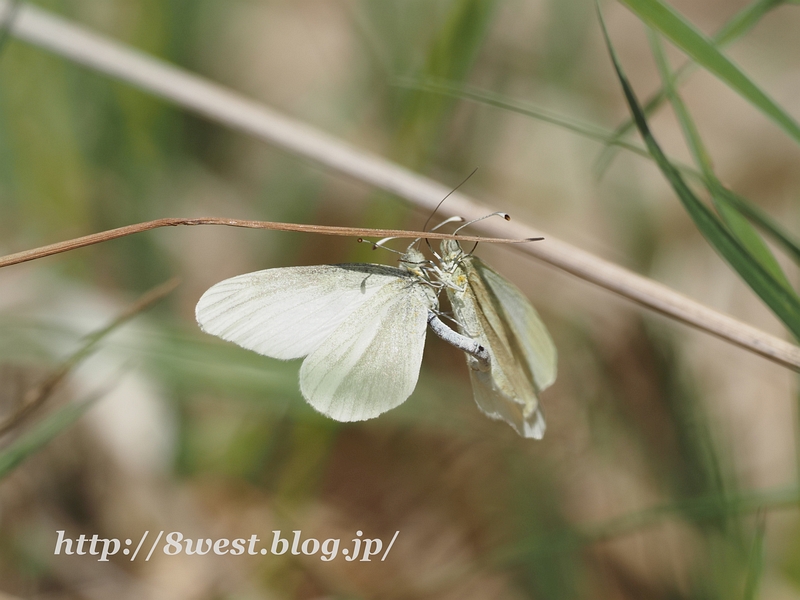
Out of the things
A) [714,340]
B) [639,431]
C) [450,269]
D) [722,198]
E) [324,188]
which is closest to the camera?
[722,198]

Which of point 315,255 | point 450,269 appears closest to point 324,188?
point 315,255

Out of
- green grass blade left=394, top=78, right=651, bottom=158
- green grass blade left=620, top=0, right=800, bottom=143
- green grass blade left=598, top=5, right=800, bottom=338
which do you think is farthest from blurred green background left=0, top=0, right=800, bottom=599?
green grass blade left=620, top=0, right=800, bottom=143

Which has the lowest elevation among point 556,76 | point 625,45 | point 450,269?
point 450,269

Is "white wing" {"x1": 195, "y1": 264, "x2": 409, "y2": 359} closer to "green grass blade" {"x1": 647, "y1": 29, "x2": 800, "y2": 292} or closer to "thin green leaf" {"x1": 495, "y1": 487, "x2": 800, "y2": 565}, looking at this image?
"green grass blade" {"x1": 647, "y1": 29, "x2": 800, "y2": 292}

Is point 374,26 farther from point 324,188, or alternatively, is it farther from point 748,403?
point 748,403

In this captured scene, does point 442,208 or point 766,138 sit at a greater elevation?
point 766,138

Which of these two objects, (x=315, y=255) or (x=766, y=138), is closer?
(x=315, y=255)

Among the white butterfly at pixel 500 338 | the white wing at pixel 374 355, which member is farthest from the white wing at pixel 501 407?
the white wing at pixel 374 355

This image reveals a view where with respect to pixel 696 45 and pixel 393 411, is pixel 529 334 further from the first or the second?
pixel 696 45
